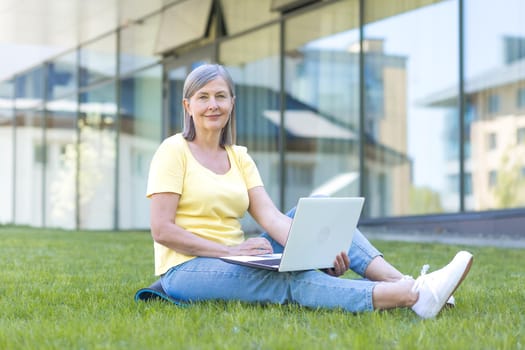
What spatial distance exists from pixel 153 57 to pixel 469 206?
8.46 metres

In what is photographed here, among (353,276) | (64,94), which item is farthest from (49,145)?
(353,276)

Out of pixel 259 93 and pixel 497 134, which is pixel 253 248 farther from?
pixel 259 93

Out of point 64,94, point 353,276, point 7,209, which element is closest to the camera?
point 353,276

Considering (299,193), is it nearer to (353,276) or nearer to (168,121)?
(168,121)

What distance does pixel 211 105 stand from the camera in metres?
3.83

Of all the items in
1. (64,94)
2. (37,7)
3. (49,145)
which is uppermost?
(37,7)

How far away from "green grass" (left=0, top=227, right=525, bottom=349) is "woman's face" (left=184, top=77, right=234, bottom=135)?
0.90m

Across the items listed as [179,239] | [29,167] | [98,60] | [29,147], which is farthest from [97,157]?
[179,239]

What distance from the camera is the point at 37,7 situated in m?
15.7

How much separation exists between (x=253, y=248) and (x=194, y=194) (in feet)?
1.30

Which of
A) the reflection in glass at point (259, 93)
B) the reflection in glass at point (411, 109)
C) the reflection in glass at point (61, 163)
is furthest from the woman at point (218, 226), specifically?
the reflection in glass at point (61, 163)

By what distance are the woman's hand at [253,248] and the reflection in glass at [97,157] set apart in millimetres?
13742

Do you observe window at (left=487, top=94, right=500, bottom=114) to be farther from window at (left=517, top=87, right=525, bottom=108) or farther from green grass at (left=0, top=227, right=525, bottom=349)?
green grass at (left=0, top=227, right=525, bottom=349)

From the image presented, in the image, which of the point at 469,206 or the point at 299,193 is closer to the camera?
the point at 469,206
